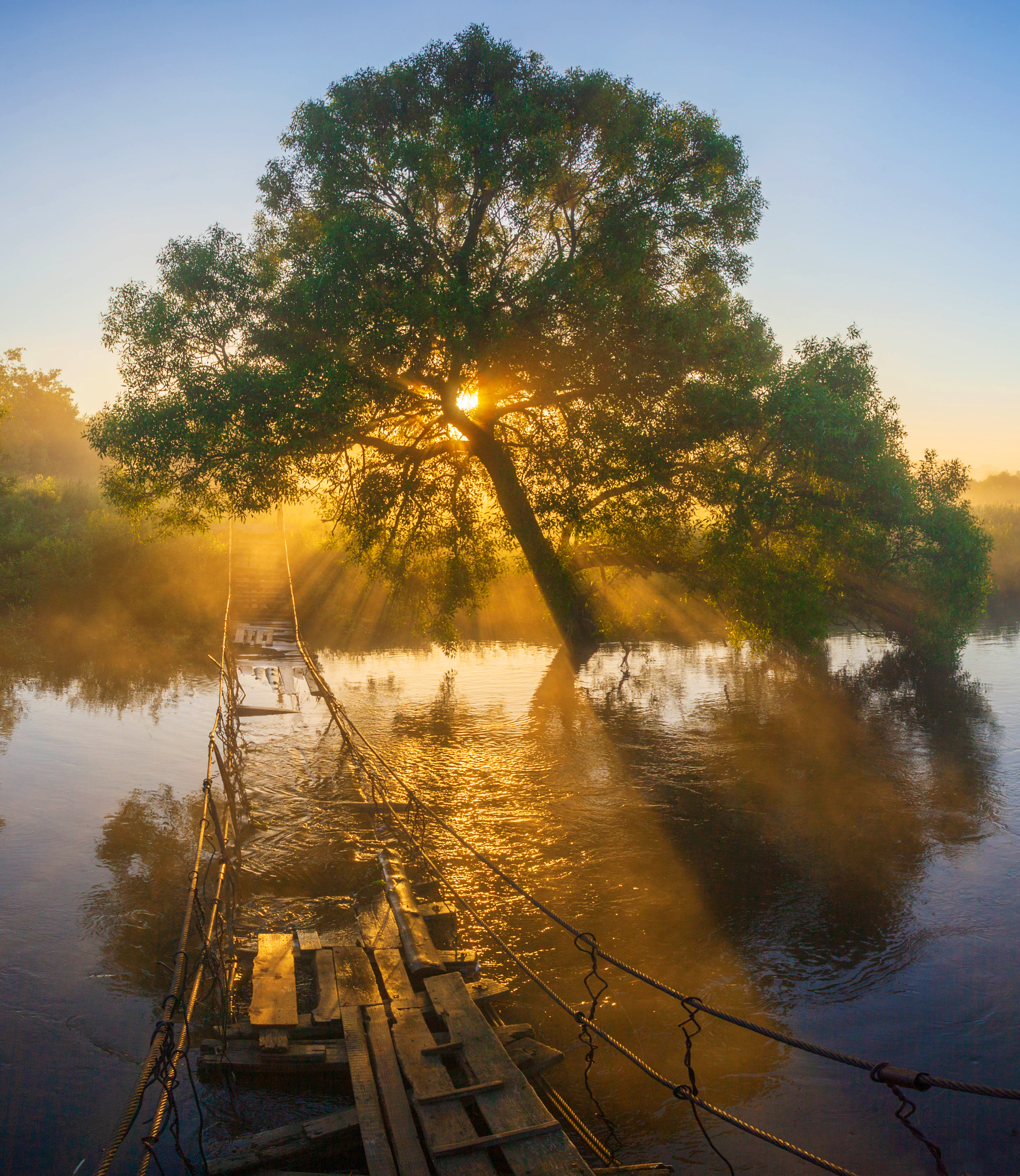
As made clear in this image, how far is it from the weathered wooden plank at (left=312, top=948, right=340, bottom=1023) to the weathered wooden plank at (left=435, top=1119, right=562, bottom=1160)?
1.94m

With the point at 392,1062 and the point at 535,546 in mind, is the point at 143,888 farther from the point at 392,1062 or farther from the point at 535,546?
the point at 535,546

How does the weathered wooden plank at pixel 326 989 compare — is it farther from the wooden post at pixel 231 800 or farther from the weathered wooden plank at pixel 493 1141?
the wooden post at pixel 231 800

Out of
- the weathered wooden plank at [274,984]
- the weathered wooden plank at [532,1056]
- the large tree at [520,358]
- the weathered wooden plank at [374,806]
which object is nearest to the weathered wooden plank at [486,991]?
the weathered wooden plank at [532,1056]

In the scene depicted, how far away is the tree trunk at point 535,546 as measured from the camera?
64.1 ft

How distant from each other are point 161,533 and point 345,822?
1056 cm

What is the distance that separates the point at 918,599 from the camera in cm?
2184

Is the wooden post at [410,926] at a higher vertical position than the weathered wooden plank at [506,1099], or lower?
lower

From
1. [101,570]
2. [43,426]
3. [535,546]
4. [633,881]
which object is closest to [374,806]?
[633,881]

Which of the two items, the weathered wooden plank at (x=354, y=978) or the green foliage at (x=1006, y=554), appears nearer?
the weathered wooden plank at (x=354, y=978)

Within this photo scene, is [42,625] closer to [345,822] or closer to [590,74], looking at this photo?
[345,822]

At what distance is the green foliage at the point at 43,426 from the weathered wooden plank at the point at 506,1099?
6810cm

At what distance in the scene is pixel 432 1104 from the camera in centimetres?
521

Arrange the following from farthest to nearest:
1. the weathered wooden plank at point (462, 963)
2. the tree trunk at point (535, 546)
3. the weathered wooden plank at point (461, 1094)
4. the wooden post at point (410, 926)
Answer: the tree trunk at point (535, 546), the weathered wooden plank at point (462, 963), the wooden post at point (410, 926), the weathered wooden plank at point (461, 1094)

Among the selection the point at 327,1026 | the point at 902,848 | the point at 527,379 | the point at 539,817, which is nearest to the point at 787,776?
the point at 902,848
